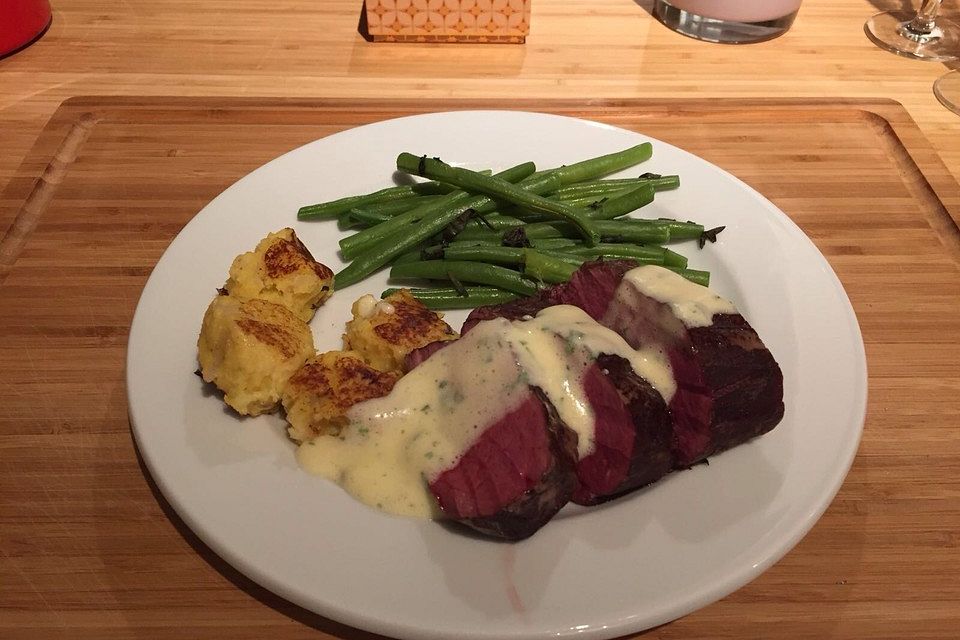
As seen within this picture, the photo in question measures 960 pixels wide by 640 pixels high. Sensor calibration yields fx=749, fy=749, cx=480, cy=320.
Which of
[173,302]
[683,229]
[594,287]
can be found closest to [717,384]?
[594,287]

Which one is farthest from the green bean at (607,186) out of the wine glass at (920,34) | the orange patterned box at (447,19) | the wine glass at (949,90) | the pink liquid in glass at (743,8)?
the wine glass at (920,34)

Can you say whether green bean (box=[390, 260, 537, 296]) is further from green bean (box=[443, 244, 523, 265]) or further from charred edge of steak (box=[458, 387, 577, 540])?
charred edge of steak (box=[458, 387, 577, 540])

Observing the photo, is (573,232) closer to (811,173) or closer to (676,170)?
(676,170)

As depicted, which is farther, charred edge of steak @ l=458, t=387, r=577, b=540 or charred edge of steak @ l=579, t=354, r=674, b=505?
charred edge of steak @ l=579, t=354, r=674, b=505

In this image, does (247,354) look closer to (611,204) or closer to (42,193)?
(611,204)

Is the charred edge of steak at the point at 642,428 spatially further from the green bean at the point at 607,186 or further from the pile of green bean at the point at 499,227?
the green bean at the point at 607,186

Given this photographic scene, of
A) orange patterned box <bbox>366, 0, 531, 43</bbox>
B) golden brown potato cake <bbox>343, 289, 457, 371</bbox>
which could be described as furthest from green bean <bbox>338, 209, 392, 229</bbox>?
orange patterned box <bbox>366, 0, 531, 43</bbox>
